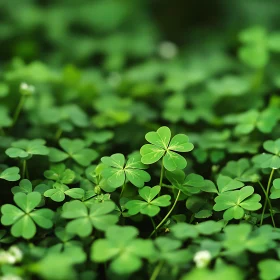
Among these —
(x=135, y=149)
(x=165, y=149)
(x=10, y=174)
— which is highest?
(x=165, y=149)

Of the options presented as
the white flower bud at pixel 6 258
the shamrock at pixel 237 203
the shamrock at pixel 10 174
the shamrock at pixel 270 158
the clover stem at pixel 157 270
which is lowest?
the clover stem at pixel 157 270

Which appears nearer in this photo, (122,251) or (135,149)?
(122,251)

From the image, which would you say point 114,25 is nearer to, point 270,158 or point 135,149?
point 135,149

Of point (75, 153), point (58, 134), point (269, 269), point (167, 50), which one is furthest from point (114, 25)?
point (269, 269)

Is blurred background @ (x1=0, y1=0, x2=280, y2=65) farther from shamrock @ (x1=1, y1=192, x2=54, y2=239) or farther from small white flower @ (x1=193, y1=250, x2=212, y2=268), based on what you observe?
small white flower @ (x1=193, y1=250, x2=212, y2=268)

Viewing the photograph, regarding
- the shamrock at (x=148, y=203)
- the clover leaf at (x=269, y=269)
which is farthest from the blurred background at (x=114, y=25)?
the clover leaf at (x=269, y=269)

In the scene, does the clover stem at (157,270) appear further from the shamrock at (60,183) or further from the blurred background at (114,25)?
the blurred background at (114,25)
